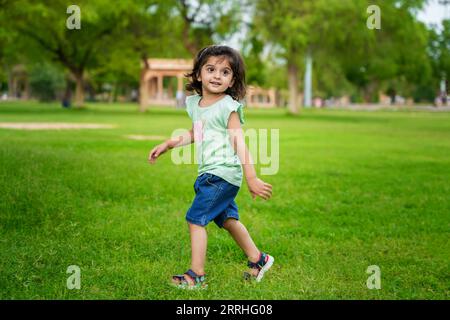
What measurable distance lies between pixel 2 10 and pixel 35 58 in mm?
12883

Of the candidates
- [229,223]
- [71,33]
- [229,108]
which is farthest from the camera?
[71,33]

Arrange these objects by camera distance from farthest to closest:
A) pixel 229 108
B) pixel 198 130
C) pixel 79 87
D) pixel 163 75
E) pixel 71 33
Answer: pixel 163 75
pixel 79 87
pixel 71 33
pixel 198 130
pixel 229 108

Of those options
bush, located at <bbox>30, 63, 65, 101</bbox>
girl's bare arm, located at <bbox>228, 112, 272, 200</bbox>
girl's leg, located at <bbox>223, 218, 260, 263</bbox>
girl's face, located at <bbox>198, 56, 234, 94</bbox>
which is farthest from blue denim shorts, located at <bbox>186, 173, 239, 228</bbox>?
bush, located at <bbox>30, 63, 65, 101</bbox>

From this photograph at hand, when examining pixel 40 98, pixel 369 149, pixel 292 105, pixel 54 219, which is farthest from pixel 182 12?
pixel 40 98

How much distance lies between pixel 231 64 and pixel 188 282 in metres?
1.49

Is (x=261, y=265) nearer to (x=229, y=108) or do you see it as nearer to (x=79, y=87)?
(x=229, y=108)

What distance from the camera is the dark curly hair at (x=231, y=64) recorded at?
164 inches

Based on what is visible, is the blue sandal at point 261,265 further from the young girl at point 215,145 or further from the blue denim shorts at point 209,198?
the blue denim shorts at point 209,198

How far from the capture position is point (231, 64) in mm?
4156

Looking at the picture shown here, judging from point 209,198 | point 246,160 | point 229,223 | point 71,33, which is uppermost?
point 71,33

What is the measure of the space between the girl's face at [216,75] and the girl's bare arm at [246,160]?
0.21 m

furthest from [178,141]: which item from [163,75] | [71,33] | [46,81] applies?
[163,75]
